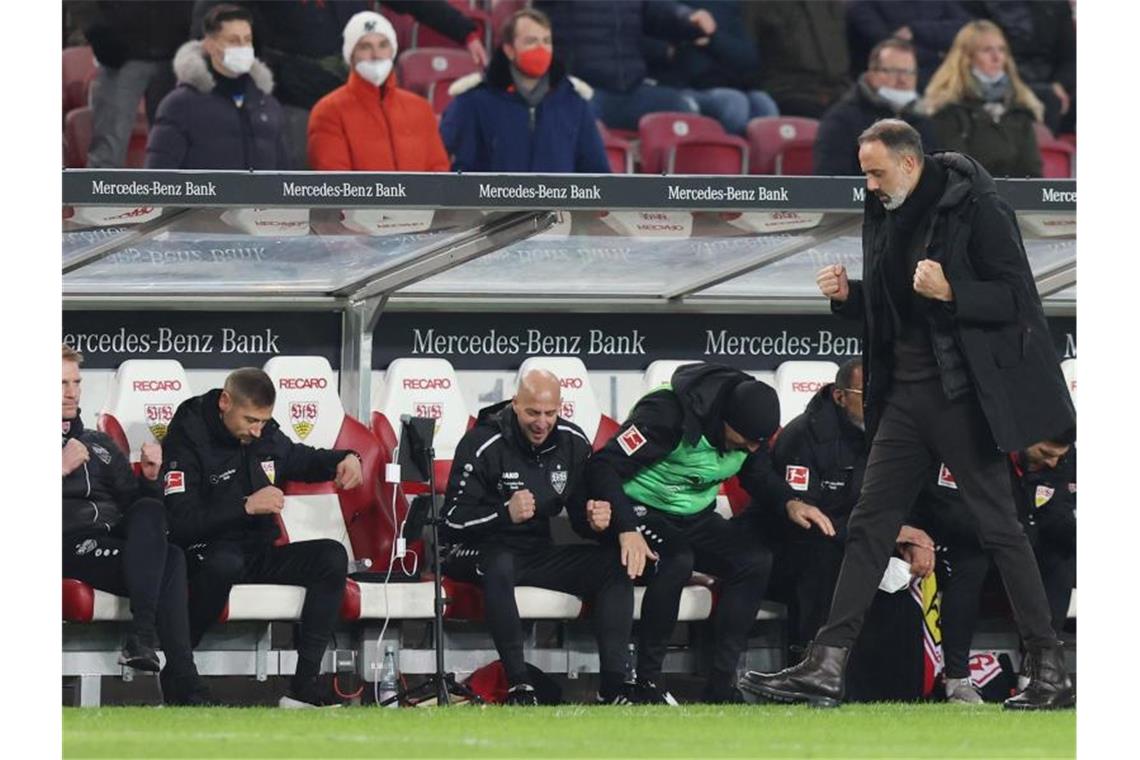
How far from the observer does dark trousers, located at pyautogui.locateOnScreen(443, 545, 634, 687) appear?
9031 mm

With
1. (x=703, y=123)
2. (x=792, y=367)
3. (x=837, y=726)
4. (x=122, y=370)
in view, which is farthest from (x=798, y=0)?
(x=837, y=726)

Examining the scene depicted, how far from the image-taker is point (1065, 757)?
602 cm

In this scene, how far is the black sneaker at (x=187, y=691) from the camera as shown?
28.2 ft

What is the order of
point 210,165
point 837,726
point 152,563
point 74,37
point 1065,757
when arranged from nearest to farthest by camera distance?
point 1065,757, point 837,726, point 152,563, point 210,165, point 74,37

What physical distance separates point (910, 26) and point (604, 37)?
7.31 ft

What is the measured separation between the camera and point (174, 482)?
919cm

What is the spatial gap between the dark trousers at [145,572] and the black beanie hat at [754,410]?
241cm

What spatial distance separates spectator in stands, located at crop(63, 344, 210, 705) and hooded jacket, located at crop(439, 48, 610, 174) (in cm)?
249

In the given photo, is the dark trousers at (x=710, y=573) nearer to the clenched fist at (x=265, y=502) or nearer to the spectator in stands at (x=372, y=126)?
the clenched fist at (x=265, y=502)

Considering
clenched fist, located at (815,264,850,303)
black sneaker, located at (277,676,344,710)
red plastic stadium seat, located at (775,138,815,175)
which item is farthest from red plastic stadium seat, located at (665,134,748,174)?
clenched fist, located at (815,264,850,303)

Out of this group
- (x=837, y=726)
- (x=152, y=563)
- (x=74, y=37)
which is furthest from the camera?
(x=74, y=37)

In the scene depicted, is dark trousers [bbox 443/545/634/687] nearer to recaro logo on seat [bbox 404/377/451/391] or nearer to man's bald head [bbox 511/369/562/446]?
man's bald head [bbox 511/369/562/446]

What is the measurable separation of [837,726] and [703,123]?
6.73 metres
